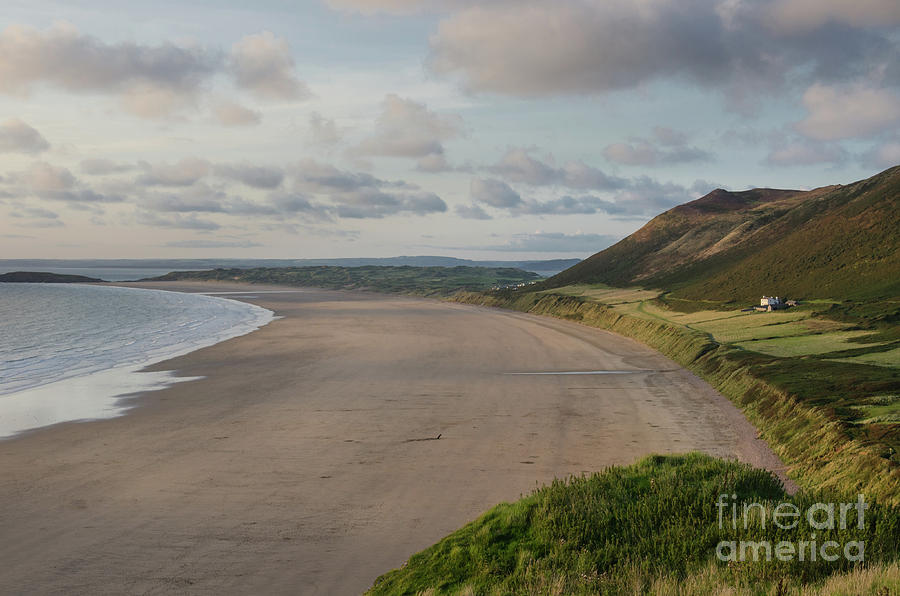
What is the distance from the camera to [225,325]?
72750mm

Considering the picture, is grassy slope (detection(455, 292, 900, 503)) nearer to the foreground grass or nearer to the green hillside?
the foreground grass

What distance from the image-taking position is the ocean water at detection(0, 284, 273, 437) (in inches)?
1164

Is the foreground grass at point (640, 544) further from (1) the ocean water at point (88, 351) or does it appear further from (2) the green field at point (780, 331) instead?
(1) the ocean water at point (88, 351)

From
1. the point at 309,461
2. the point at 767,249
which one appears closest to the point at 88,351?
the point at 309,461

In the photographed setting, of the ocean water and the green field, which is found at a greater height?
the green field

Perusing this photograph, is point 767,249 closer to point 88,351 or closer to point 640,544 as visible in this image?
point 88,351

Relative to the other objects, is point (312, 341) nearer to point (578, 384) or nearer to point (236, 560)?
point (578, 384)

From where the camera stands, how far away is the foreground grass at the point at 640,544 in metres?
9.42

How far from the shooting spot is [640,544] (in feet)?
35.6

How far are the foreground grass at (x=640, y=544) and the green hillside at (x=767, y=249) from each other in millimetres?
41940

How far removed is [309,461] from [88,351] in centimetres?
3789

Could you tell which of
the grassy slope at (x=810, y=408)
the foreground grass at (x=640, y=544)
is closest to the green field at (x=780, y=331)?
the grassy slope at (x=810, y=408)

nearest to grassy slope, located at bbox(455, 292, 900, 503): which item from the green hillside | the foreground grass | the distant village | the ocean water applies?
the foreground grass

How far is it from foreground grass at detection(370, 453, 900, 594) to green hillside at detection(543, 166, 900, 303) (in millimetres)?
41940
